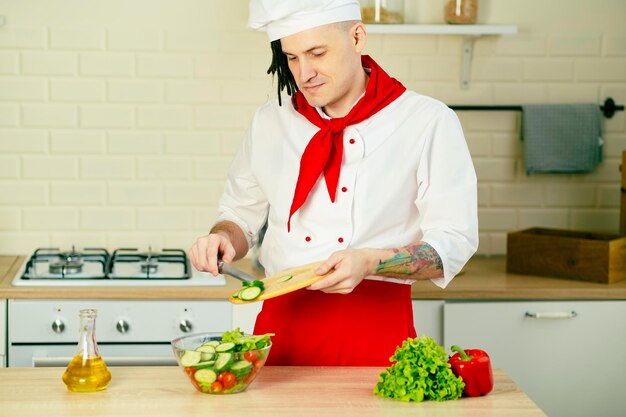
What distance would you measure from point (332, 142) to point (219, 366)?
78cm

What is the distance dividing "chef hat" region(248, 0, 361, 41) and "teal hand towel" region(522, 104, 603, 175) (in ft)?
5.42

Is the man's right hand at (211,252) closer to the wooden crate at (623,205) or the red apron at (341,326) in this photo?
the red apron at (341,326)

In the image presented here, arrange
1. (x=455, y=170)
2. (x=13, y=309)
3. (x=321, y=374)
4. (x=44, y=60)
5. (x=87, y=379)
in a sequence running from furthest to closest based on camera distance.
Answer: (x=44, y=60), (x=13, y=309), (x=455, y=170), (x=321, y=374), (x=87, y=379)

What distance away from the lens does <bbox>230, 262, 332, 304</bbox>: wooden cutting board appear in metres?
2.18

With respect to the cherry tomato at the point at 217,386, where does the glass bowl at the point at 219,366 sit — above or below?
above

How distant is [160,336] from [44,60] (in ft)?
4.21

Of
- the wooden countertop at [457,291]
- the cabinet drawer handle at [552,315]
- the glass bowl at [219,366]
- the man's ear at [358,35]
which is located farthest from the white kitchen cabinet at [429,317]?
the glass bowl at [219,366]

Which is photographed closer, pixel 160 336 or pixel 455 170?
pixel 455 170

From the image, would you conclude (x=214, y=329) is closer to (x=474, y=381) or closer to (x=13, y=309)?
(x=13, y=309)

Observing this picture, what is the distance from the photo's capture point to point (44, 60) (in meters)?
3.94

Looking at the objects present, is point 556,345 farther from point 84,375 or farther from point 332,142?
point 84,375

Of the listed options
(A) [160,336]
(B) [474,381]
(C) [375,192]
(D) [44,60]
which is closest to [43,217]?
(D) [44,60]

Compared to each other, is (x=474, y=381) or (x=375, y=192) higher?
(x=375, y=192)

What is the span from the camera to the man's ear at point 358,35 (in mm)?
2574
